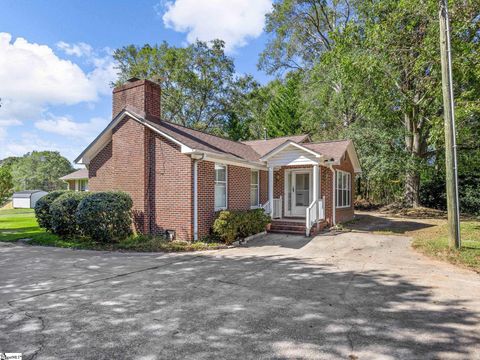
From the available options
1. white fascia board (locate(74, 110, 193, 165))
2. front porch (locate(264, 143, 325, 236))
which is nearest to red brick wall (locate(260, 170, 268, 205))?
front porch (locate(264, 143, 325, 236))

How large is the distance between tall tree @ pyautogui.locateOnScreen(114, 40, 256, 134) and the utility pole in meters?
24.6

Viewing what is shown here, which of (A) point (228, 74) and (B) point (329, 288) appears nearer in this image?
(B) point (329, 288)

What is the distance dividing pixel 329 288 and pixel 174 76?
2804 cm

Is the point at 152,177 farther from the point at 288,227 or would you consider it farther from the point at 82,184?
the point at 82,184

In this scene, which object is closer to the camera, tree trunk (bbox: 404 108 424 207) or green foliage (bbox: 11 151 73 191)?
tree trunk (bbox: 404 108 424 207)

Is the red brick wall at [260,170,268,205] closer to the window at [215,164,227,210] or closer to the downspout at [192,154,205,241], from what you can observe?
the window at [215,164,227,210]

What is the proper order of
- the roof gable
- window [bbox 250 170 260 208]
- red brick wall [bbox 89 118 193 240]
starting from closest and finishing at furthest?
1. red brick wall [bbox 89 118 193 240]
2. window [bbox 250 170 260 208]
3. the roof gable

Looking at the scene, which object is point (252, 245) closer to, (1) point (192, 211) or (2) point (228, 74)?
(1) point (192, 211)

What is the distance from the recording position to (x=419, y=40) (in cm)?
1622

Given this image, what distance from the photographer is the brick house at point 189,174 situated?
1002 centimetres

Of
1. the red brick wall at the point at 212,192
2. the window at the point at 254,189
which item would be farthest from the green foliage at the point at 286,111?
the red brick wall at the point at 212,192

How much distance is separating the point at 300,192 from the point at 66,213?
9.97 meters

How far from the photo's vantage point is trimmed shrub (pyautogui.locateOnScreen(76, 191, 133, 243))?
378 inches

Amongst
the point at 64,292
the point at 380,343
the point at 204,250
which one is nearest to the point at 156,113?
the point at 204,250
